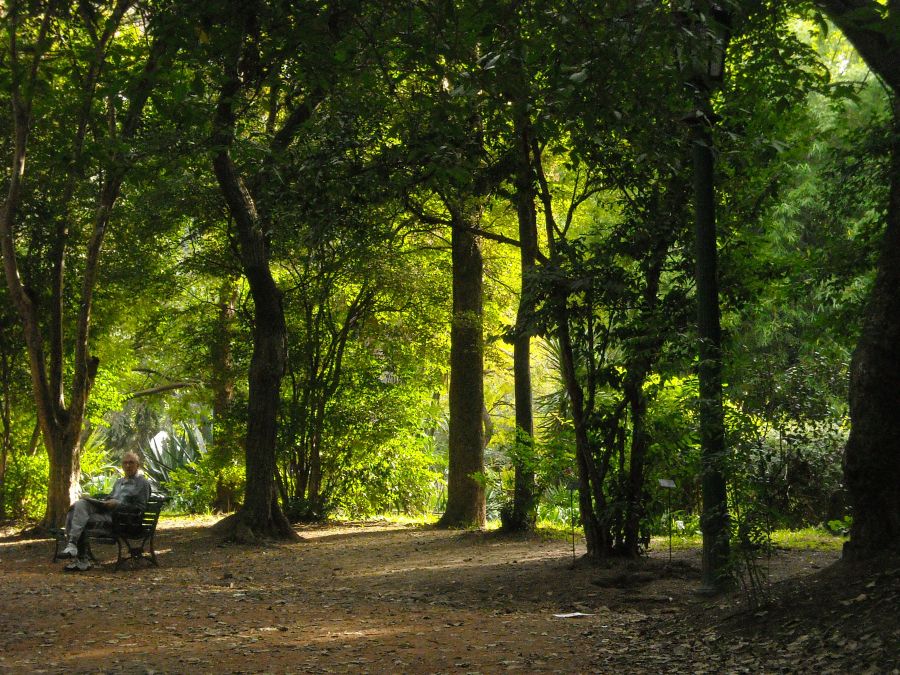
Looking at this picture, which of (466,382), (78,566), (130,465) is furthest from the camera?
(466,382)

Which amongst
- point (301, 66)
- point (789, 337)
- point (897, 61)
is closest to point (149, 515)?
point (301, 66)

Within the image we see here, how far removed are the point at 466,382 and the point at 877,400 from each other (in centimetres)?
973

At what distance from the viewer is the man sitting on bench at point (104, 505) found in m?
11.4

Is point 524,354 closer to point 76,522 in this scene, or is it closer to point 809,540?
point 809,540

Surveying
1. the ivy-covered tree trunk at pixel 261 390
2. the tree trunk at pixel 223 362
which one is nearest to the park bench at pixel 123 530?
the ivy-covered tree trunk at pixel 261 390

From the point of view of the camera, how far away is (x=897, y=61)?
707 cm

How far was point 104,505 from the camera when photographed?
11.6 meters

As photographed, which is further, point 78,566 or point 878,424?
point 78,566

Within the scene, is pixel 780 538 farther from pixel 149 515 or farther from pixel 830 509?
pixel 149 515

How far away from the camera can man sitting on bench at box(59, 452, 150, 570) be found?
37.5ft

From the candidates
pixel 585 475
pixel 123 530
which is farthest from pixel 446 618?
pixel 123 530

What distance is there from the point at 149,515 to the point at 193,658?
5583 mm

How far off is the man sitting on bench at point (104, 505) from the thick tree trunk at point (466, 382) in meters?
5.84

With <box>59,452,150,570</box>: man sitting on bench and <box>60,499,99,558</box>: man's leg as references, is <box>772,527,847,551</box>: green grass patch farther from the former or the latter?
<box>60,499,99,558</box>: man's leg
